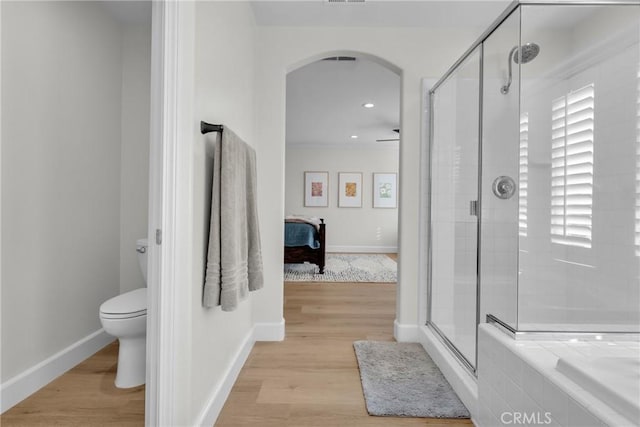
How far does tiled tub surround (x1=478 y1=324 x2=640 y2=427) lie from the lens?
2.96ft

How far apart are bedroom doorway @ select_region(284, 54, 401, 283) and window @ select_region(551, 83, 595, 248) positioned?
2.02 metres

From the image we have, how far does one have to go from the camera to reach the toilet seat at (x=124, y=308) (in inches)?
71.7

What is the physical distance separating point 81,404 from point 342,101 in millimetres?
4175

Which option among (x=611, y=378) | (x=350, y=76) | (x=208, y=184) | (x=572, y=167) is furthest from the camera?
(x=350, y=76)

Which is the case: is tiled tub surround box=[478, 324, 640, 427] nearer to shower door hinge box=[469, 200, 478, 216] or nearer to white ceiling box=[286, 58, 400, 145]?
shower door hinge box=[469, 200, 478, 216]

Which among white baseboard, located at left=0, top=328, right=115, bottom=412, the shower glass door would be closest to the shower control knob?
the shower glass door

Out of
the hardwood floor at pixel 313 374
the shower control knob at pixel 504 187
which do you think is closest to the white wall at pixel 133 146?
the hardwood floor at pixel 313 374

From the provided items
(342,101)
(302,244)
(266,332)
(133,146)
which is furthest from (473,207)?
(302,244)

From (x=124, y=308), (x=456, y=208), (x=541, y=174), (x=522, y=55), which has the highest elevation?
(x=522, y=55)

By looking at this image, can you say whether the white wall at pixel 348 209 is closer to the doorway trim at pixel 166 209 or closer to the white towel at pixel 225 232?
the white towel at pixel 225 232

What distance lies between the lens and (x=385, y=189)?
768 centimetres

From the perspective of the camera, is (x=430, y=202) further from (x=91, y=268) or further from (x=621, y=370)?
(x=91, y=268)

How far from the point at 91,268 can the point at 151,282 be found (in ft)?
4.81

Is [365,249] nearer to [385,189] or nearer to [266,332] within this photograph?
[385,189]
